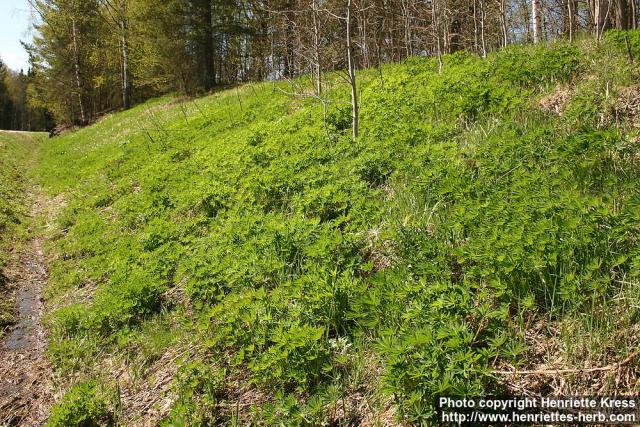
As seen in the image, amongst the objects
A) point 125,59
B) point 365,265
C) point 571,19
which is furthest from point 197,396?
point 125,59

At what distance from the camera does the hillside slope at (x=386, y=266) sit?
2.77 meters

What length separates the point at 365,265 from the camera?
3938 mm

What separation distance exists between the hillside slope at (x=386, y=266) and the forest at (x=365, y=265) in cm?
3

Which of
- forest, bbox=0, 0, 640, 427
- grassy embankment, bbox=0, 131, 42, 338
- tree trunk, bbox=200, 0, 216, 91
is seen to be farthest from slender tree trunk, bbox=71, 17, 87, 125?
forest, bbox=0, 0, 640, 427

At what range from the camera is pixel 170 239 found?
7.08 metres

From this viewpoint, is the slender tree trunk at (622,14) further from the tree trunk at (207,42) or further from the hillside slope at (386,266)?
the tree trunk at (207,42)

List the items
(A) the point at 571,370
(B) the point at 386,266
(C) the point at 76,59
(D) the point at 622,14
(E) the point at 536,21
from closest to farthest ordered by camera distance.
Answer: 1. (A) the point at 571,370
2. (B) the point at 386,266
3. (D) the point at 622,14
4. (E) the point at 536,21
5. (C) the point at 76,59

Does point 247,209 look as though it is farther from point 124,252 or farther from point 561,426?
point 561,426

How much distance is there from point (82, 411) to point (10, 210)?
9.74 meters

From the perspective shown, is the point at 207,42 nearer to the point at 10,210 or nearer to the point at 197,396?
the point at 10,210

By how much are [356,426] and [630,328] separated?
1964 millimetres

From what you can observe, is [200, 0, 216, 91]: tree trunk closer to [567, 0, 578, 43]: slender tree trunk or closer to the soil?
the soil

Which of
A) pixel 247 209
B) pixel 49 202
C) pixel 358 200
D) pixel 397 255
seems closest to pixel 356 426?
pixel 397 255

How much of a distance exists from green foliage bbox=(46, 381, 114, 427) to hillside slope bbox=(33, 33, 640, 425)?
24 mm
